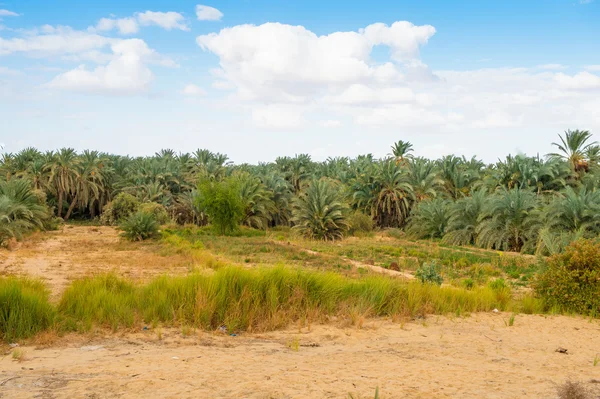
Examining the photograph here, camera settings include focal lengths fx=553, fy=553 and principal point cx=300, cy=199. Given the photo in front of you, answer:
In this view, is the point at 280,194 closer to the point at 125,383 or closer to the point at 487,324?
the point at 487,324

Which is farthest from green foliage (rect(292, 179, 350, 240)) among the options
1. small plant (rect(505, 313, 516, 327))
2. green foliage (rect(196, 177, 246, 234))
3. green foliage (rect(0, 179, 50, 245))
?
small plant (rect(505, 313, 516, 327))

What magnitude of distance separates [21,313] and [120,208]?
31.1 m

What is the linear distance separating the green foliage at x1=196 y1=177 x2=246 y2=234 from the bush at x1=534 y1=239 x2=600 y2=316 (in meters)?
21.9

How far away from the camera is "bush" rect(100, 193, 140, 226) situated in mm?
38438

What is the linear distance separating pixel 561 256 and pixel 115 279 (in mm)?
9922

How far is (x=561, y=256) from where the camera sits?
12.7 m

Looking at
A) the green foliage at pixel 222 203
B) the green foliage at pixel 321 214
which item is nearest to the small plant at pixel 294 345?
the green foliage at pixel 321 214

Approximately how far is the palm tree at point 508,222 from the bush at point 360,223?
8.65m

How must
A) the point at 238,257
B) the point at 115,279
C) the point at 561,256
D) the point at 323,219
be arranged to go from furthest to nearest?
the point at 323,219 < the point at 238,257 < the point at 561,256 < the point at 115,279

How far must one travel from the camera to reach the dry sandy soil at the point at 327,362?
6.61 meters

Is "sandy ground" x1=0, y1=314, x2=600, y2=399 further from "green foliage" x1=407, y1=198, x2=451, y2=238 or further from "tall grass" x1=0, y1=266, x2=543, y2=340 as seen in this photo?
"green foliage" x1=407, y1=198, x2=451, y2=238

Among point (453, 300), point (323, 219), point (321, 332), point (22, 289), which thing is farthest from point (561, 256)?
point (323, 219)

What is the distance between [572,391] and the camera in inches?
259

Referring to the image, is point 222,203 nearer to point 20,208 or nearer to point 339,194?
point 339,194
